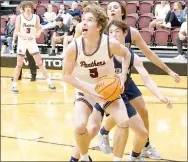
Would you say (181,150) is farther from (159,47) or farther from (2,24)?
(2,24)

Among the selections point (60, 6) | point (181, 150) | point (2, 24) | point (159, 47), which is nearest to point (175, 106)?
point (181, 150)

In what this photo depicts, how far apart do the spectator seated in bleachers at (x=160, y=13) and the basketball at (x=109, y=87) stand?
8.97m

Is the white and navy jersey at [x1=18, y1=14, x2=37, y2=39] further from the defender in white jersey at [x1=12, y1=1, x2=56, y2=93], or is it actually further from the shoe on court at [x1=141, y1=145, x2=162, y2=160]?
the shoe on court at [x1=141, y1=145, x2=162, y2=160]

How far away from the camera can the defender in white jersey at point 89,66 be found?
4.45 m

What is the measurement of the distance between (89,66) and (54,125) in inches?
102

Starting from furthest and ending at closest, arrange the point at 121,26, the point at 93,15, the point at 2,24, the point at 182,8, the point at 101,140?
the point at 2,24
the point at 182,8
the point at 101,140
the point at 121,26
the point at 93,15

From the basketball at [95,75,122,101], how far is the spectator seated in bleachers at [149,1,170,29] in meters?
8.97

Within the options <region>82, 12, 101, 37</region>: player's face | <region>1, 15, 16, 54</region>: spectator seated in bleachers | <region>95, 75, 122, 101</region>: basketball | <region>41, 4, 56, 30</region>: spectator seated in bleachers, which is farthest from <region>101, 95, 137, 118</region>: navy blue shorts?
<region>1, 15, 16, 54</region>: spectator seated in bleachers

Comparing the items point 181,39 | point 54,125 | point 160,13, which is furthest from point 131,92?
point 160,13

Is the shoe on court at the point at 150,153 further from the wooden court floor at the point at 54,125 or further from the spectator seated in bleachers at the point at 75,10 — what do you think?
the spectator seated in bleachers at the point at 75,10

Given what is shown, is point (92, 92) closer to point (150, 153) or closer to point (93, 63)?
point (93, 63)

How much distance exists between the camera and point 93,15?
448 cm

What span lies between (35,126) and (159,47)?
275 inches

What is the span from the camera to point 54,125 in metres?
6.94
